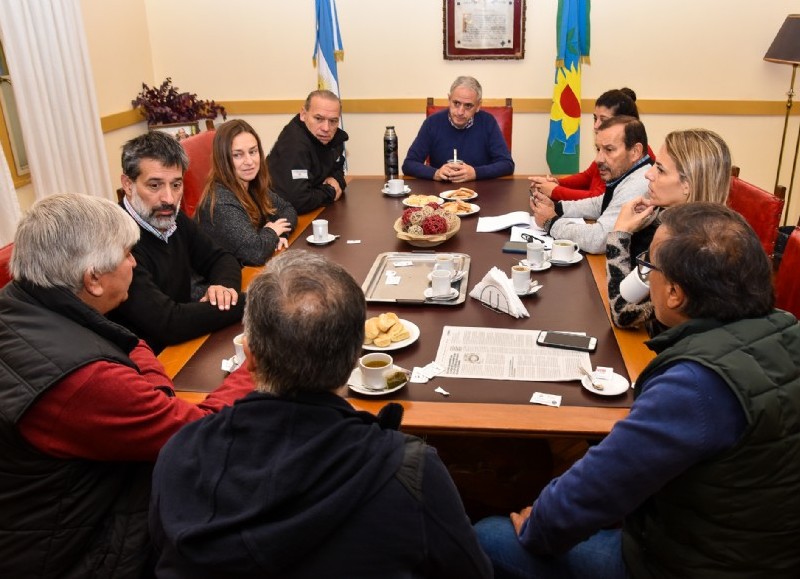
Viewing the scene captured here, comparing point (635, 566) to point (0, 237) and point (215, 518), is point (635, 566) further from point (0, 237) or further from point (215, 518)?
point (0, 237)

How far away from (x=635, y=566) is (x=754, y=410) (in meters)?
0.43

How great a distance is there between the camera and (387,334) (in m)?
→ 1.82

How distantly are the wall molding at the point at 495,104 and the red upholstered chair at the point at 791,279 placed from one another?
10.2 ft

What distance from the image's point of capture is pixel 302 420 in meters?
0.97

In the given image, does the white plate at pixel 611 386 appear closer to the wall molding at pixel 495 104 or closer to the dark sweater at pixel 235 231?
the dark sweater at pixel 235 231

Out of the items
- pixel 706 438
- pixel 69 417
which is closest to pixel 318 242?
pixel 69 417

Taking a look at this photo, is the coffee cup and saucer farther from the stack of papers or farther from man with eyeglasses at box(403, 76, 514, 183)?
man with eyeglasses at box(403, 76, 514, 183)

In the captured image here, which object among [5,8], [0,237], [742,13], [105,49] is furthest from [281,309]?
[742,13]

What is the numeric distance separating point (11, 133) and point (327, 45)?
2089 millimetres

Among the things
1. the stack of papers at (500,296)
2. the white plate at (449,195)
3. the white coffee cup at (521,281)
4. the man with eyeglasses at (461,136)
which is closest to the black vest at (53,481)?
the stack of papers at (500,296)

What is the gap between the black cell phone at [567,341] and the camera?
1767mm

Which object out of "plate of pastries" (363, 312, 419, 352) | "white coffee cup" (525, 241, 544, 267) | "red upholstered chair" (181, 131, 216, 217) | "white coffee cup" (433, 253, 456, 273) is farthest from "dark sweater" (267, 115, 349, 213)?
"plate of pastries" (363, 312, 419, 352)

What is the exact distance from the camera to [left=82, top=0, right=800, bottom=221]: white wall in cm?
471

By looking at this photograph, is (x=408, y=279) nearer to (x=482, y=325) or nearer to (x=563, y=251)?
(x=482, y=325)
